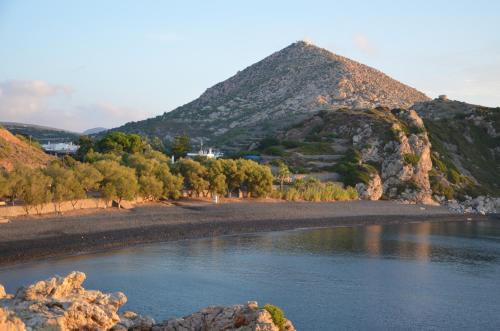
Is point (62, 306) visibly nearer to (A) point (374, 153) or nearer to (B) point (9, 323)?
(B) point (9, 323)

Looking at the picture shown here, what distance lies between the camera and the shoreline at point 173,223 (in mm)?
44125

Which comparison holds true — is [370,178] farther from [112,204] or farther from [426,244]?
[112,204]

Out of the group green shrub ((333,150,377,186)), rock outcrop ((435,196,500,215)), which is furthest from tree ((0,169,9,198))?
rock outcrop ((435,196,500,215))

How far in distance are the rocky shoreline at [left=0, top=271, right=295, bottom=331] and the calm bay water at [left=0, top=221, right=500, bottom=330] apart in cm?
688

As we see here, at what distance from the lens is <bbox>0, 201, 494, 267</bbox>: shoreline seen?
4412cm

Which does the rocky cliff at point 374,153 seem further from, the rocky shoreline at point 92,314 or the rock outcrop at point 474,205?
the rocky shoreline at point 92,314

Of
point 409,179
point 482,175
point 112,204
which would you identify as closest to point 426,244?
point 112,204

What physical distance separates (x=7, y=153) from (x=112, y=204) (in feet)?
64.2

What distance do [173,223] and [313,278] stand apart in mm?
22514

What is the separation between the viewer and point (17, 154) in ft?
245

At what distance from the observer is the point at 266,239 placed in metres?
58.1

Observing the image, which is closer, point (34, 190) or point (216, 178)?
point (34, 190)

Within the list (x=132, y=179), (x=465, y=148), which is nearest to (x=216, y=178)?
(x=132, y=179)

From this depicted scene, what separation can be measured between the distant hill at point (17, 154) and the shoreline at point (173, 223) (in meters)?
18.0
